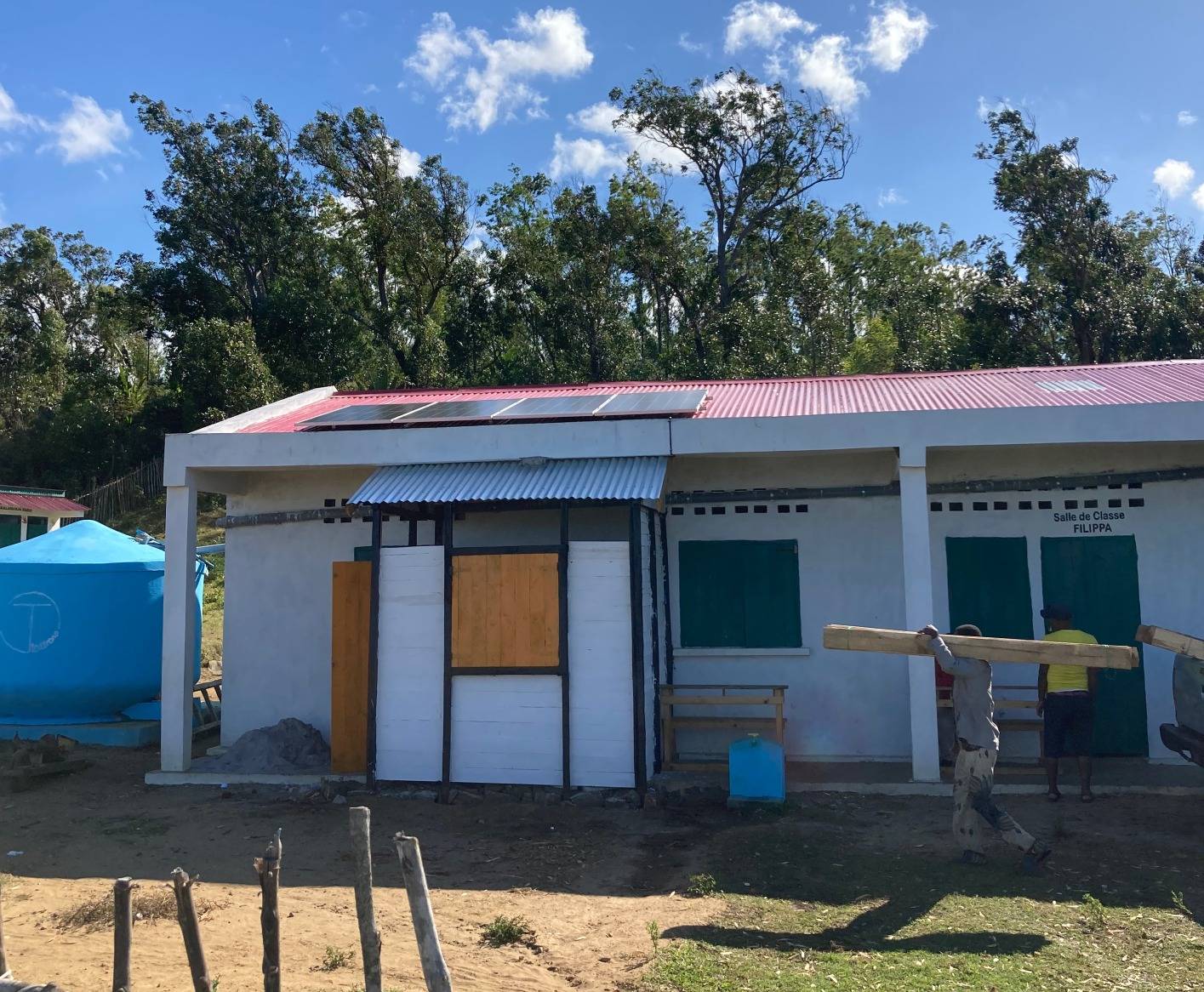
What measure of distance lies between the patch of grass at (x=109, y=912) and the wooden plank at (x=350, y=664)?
3174 mm

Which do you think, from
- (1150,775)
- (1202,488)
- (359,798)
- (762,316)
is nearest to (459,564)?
(359,798)

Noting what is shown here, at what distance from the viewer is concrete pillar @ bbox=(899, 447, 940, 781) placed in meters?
8.59

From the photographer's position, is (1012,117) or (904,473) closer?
(904,473)

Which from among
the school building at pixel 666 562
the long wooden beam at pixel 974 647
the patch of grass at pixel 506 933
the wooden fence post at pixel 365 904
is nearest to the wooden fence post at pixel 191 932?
the wooden fence post at pixel 365 904

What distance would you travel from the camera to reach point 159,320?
91.2 feet

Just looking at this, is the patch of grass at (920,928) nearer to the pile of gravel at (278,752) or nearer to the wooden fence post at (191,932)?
the wooden fence post at (191,932)

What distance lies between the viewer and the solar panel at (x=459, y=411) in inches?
390

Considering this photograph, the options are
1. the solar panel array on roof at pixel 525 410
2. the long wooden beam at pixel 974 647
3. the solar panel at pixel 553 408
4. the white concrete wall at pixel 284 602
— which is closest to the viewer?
the long wooden beam at pixel 974 647

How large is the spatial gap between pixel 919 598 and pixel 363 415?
5.93 meters

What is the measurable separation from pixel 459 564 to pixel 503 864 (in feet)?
9.14

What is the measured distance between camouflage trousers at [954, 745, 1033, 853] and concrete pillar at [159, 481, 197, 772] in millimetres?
7167

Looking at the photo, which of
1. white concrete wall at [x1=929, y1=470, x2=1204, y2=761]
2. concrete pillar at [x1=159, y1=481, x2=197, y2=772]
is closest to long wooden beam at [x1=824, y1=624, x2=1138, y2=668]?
white concrete wall at [x1=929, y1=470, x2=1204, y2=761]

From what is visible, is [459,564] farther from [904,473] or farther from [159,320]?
[159,320]

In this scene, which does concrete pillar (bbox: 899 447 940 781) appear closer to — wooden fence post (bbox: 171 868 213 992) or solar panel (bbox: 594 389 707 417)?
solar panel (bbox: 594 389 707 417)
